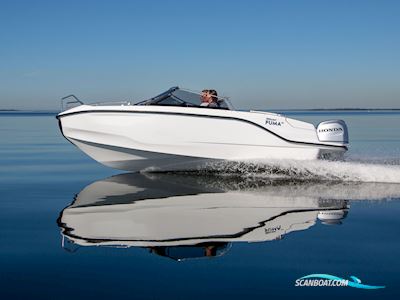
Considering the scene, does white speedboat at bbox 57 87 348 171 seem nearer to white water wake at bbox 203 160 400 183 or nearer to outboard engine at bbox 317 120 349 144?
outboard engine at bbox 317 120 349 144

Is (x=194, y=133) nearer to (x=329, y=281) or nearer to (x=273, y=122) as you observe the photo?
(x=273, y=122)

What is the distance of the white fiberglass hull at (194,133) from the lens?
31.0 feet

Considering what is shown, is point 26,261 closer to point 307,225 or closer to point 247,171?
point 307,225

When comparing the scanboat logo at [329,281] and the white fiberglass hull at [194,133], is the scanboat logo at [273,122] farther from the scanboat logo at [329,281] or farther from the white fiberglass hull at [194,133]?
the scanboat logo at [329,281]

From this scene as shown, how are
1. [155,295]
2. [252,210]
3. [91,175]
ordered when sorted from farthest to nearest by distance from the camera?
[91,175]
[252,210]
[155,295]

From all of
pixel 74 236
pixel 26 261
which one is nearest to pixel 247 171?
pixel 74 236

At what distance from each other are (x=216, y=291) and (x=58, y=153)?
40.4 feet

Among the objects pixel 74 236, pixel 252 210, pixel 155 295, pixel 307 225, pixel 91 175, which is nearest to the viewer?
pixel 155 295

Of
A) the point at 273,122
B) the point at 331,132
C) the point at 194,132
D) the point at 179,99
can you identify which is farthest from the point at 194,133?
the point at 331,132

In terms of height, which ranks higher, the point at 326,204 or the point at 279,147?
the point at 279,147

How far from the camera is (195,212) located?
6.33 m

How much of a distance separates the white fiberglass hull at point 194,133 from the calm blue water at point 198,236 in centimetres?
67

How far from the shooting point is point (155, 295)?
347cm

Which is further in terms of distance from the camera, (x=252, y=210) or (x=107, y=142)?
(x=107, y=142)
